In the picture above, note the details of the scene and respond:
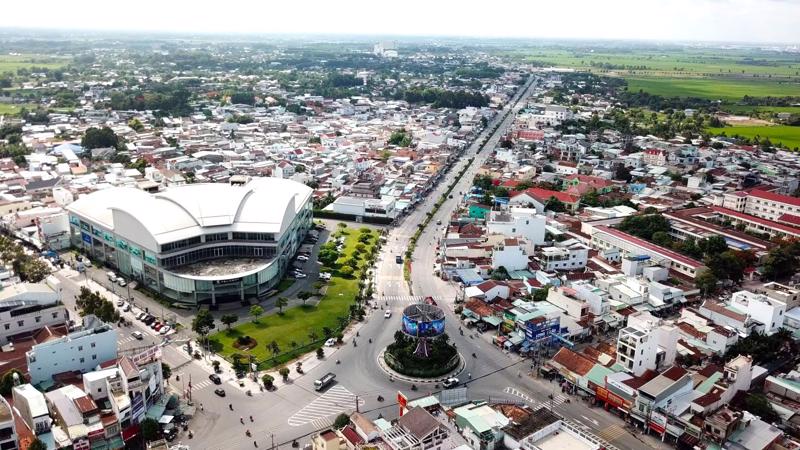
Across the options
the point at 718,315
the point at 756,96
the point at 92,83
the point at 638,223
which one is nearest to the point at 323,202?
the point at 638,223

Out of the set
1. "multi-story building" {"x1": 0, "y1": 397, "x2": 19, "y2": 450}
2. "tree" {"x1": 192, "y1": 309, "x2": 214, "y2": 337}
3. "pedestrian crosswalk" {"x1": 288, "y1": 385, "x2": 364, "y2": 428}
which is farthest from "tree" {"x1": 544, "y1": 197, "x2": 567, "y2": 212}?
"multi-story building" {"x1": 0, "y1": 397, "x2": 19, "y2": 450}

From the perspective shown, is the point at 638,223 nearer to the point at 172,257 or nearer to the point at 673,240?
the point at 673,240

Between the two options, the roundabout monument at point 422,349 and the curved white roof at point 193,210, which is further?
the curved white roof at point 193,210

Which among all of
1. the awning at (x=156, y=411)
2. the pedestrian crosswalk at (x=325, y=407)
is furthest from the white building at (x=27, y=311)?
the pedestrian crosswalk at (x=325, y=407)

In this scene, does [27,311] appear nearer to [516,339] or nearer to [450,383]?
[450,383]

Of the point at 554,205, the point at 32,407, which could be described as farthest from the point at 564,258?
the point at 32,407

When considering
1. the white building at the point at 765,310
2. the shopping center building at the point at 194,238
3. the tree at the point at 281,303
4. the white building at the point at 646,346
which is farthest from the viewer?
the shopping center building at the point at 194,238

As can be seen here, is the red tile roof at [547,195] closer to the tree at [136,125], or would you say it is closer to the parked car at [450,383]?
the parked car at [450,383]
